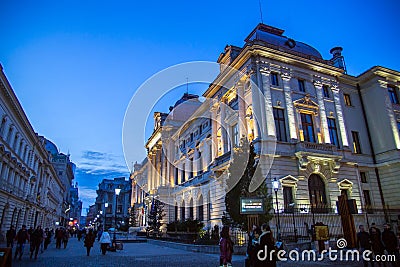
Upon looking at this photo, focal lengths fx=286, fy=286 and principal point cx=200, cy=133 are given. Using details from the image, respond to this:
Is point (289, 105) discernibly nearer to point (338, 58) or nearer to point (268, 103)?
point (268, 103)

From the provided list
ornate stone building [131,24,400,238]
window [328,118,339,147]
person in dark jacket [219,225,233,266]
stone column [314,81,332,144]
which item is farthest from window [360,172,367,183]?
person in dark jacket [219,225,233,266]

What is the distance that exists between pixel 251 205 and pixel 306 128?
14.1 metres

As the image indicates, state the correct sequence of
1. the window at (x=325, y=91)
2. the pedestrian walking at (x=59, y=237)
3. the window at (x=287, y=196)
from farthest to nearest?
the window at (x=325, y=91), the pedestrian walking at (x=59, y=237), the window at (x=287, y=196)

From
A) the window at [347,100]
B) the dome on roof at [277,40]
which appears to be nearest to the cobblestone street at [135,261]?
the dome on roof at [277,40]

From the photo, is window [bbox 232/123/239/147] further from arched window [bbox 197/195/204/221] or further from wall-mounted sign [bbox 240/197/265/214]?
wall-mounted sign [bbox 240/197/265/214]

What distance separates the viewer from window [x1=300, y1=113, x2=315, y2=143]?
1011 inches

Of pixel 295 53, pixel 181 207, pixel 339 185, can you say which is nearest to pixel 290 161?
pixel 339 185

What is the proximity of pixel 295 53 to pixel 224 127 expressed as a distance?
32.5 feet

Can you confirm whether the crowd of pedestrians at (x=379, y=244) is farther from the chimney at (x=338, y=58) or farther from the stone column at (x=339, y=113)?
the chimney at (x=338, y=58)

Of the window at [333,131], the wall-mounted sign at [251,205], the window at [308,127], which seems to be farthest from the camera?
the window at [333,131]

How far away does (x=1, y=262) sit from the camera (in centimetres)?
816

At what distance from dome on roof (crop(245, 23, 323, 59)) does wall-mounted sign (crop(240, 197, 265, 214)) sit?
18203mm

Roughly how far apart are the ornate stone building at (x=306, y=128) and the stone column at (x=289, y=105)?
94 mm

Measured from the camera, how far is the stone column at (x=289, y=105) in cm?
2447
